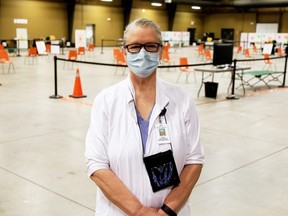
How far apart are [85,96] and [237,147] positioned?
17.1 ft

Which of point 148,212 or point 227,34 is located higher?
point 227,34

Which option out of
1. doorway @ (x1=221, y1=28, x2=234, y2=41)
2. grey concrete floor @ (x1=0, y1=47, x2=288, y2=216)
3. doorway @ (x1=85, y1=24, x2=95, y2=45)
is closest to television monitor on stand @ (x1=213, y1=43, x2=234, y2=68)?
grey concrete floor @ (x1=0, y1=47, x2=288, y2=216)

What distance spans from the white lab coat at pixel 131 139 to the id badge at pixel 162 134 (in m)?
0.02

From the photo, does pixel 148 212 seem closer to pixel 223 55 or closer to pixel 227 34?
pixel 223 55

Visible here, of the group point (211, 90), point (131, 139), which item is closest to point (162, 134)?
point (131, 139)

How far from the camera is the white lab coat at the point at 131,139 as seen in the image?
6.16 feet

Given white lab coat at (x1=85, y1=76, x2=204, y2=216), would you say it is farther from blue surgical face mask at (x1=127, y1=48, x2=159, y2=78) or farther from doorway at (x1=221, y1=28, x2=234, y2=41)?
doorway at (x1=221, y1=28, x2=234, y2=41)

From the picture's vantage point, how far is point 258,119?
7.98 m

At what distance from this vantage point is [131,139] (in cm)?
187

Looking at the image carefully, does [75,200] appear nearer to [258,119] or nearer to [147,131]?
[147,131]

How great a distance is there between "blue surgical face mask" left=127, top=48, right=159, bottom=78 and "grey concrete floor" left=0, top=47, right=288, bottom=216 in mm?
2136

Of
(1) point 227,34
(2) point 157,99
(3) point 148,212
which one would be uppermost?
(1) point 227,34

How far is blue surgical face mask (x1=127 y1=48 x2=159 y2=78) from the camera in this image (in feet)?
6.40

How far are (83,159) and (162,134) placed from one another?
11.5 ft
